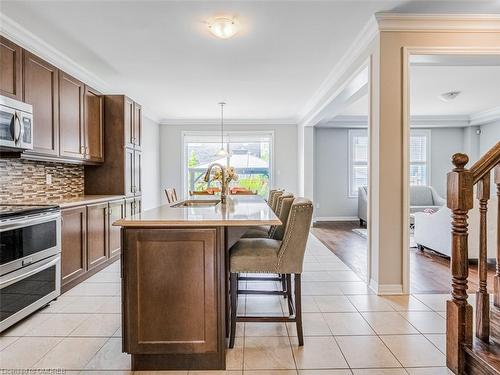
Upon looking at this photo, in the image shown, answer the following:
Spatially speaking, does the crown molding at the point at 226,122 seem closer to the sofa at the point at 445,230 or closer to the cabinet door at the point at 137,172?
the cabinet door at the point at 137,172

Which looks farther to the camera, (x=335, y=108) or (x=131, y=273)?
(x=335, y=108)

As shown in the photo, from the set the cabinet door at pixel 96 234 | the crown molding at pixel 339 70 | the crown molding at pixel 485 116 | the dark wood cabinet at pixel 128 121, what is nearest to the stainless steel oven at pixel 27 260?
the cabinet door at pixel 96 234

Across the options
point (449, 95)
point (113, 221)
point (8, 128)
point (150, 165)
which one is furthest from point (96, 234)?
point (449, 95)

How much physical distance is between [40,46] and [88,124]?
3.06 feet

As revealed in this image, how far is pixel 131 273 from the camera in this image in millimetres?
1824

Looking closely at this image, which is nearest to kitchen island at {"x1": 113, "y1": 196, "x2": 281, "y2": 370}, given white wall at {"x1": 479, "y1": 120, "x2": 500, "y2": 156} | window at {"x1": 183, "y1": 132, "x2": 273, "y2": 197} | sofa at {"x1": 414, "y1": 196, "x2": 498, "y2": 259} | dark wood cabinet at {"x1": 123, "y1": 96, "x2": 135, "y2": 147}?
dark wood cabinet at {"x1": 123, "y1": 96, "x2": 135, "y2": 147}

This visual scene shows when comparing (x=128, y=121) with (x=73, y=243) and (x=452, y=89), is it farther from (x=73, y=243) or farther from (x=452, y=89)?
(x=452, y=89)

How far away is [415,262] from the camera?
168 inches

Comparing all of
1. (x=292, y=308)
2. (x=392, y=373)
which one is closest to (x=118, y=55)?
(x=292, y=308)

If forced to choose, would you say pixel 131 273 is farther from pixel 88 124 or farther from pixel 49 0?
pixel 88 124

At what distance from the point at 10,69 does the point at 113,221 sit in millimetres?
1996

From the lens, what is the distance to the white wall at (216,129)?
8094 mm

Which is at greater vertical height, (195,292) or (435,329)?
(195,292)

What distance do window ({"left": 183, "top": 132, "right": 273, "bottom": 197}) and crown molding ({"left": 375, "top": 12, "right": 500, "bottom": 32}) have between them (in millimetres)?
Answer: 5188
